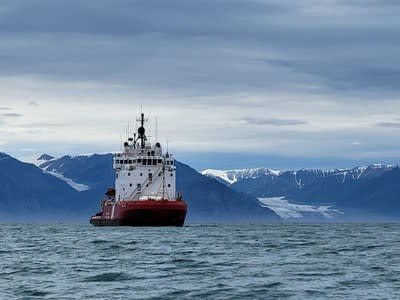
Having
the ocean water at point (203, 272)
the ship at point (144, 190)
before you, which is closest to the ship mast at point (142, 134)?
the ship at point (144, 190)

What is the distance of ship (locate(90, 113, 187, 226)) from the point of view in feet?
497

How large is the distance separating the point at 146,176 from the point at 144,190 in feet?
8.14

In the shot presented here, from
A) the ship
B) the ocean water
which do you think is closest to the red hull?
the ship

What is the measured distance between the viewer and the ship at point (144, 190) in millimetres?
151625

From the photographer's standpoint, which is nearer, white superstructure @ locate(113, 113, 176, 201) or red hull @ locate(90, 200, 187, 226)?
red hull @ locate(90, 200, 187, 226)

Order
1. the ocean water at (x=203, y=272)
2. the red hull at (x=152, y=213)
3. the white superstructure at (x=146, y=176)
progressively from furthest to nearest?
the white superstructure at (x=146, y=176) → the red hull at (x=152, y=213) → the ocean water at (x=203, y=272)

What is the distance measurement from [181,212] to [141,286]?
9843cm

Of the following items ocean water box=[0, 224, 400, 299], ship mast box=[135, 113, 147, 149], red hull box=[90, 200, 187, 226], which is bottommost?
ocean water box=[0, 224, 400, 299]

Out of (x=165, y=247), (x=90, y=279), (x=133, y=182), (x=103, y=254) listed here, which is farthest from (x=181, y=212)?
(x=90, y=279)

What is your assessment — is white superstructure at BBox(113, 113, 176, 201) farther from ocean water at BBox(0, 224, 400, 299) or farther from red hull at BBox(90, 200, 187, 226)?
ocean water at BBox(0, 224, 400, 299)

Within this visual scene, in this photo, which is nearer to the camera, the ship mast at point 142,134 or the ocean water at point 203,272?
the ocean water at point 203,272

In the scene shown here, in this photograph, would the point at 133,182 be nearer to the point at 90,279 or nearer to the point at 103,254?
the point at 103,254

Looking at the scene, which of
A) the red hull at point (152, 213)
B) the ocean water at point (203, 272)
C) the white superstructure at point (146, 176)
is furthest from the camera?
the white superstructure at point (146, 176)

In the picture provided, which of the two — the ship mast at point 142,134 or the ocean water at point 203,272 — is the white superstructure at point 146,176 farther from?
the ocean water at point 203,272
